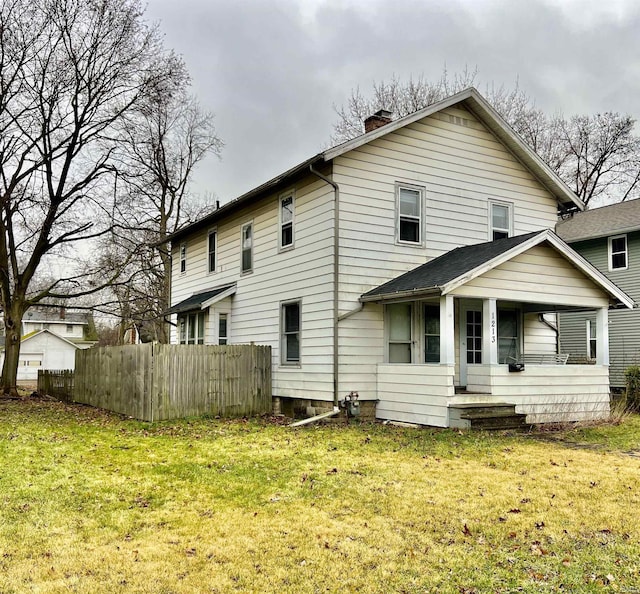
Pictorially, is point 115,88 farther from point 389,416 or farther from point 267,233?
point 389,416

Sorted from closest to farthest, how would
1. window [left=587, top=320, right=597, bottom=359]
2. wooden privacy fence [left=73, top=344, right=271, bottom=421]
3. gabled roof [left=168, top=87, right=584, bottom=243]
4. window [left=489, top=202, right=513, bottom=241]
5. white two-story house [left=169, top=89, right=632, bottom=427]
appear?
white two-story house [left=169, top=89, right=632, bottom=427] → gabled roof [left=168, top=87, right=584, bottom=243] → wooden privacy fence [left=73, top=344, right=271, bottom=421] → window [left=489, top=202, right=513, bottom=241] → window [left=587, top=320, right=597, bottom=359]

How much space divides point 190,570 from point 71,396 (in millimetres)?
17546

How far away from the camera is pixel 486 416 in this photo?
1138 centimetres

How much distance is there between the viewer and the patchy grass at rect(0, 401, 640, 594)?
4.45 metres

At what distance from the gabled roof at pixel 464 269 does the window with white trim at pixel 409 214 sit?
735mm

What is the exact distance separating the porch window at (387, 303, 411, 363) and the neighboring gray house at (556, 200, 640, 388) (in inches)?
431

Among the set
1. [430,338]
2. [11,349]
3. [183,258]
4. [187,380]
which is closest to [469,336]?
[430,338]

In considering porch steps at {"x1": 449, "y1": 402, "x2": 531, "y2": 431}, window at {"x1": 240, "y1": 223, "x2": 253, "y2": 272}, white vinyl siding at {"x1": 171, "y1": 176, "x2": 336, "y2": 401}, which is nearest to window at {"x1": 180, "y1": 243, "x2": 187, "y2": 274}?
white vinyl siding at {"x1": 171, "y1": 176, "x2": 336, "y2": 401}

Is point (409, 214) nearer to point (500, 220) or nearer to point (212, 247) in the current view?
point (500, 220)

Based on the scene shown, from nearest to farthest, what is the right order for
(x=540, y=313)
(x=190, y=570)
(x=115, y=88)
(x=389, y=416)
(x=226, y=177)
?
(x=190, y=570) < (x=389, y=416) < (x=540, y=313) < (x=115, y=88) < (x=226, y=177)

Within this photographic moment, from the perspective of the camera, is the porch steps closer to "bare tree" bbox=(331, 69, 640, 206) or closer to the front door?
the front door

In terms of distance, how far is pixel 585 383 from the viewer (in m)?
13.3

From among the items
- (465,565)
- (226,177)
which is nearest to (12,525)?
(465,565)

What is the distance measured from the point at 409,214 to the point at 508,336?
4109mm
